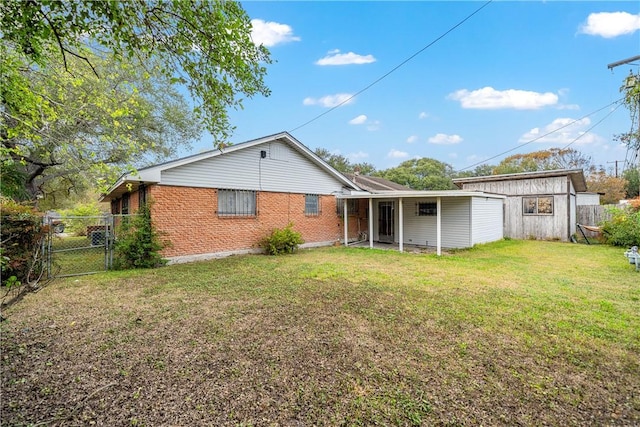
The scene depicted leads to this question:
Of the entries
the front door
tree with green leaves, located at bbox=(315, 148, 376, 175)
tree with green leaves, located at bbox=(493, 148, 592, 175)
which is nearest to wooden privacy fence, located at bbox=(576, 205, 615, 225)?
the front door

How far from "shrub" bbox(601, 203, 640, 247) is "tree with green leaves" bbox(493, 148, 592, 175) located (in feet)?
86.1

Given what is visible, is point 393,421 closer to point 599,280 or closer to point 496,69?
point 599,280

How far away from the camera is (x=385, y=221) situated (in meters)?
14.4

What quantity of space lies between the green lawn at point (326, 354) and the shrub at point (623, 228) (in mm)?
8195

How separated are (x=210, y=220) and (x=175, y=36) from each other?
720 centimetres

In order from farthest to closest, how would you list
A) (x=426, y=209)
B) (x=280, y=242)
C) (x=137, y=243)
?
1. (x=426, y=209)
2. (x=280, y=242)
3. (x=137, y=243)

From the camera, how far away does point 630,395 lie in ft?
8.16

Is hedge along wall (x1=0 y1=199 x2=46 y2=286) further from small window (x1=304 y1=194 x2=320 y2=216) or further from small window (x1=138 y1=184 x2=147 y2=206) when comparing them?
small window (x1=304 y1=194 x2=320 y2=216)

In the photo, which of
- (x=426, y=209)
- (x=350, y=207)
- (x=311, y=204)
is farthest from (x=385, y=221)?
(x=311, y=204)

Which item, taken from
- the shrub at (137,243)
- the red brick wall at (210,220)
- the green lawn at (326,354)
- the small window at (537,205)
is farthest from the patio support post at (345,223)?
the small window at (537,205)

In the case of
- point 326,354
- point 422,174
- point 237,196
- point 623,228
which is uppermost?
point 422,174

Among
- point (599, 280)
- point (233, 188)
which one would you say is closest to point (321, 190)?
point (233, 188)

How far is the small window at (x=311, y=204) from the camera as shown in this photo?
12.4 meters

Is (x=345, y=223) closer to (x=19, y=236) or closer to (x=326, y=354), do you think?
(x=326, y=354)
